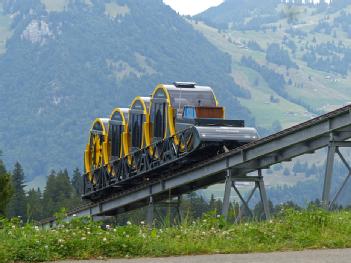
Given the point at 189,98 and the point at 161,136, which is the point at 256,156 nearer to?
the point at 161,136

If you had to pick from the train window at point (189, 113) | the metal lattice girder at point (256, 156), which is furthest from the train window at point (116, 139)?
the train window at point (189, 113)

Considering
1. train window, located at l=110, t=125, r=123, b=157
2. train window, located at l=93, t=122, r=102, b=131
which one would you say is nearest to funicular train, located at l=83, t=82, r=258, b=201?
train window, located at l=110, t=125, r=123, b=157

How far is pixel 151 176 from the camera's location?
173 feet

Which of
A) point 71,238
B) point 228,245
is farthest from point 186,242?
point 71,238

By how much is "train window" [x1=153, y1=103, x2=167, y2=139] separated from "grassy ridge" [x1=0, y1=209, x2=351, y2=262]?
108 ft

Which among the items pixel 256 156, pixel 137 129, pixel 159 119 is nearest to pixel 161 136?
pixel 159 119

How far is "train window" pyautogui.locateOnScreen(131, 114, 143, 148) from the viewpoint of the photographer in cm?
5369

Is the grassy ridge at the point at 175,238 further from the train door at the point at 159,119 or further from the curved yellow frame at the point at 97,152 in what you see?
the curved yellow frame at the point at 97,152

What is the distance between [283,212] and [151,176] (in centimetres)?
3538

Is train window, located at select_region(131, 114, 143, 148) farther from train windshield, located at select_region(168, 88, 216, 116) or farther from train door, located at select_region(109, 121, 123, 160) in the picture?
train windshield, located at select_region(168, 88, 216, 116)

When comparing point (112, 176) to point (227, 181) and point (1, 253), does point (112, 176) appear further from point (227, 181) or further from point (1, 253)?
point (1, 253)

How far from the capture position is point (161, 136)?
5028cm

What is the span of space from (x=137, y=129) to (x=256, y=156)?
1444 centimetres

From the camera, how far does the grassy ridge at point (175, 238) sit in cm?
1447
